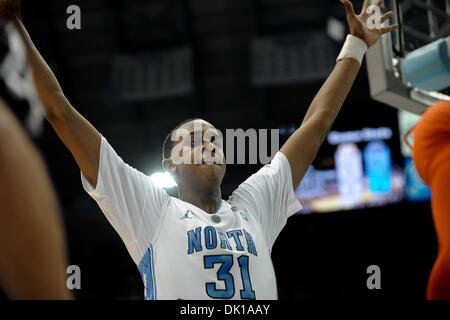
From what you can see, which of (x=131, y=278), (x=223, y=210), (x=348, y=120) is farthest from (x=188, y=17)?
(x=223, y=210)

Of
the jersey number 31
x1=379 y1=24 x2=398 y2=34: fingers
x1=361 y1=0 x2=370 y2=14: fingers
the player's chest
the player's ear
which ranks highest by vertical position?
x1=361 y1=0 x2=370 y2=14: fingers

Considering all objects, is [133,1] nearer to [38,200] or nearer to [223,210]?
[223,210]

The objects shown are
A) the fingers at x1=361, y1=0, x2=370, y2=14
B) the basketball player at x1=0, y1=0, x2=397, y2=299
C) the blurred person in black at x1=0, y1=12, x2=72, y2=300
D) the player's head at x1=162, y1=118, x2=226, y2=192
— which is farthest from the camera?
the fingers at x1=361, y1=0, x2=370, y2=14

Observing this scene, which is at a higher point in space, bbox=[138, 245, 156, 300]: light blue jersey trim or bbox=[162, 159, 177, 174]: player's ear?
bbox=[162, 159, 177, 174]: player's ear

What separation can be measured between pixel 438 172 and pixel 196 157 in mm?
963

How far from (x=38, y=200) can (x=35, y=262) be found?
0.28 feet

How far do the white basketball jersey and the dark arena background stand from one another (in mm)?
6242

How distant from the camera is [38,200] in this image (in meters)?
0.73

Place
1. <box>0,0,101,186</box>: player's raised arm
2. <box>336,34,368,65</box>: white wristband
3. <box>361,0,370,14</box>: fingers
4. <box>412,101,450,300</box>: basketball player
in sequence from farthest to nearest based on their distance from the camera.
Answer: <box>361,0,370,14</box>: fingers
<box>336,34,368,65</box>: white wristband
<box>0,0,101,186</box>: player's raised arm
<box>412,101,450,300</box>: basketball player

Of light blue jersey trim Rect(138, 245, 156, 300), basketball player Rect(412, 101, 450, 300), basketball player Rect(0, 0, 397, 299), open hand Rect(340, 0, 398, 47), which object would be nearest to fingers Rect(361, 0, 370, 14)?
open hand Rect(340, 0, 398, 47)

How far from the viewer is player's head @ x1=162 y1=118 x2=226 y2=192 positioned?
2.20m

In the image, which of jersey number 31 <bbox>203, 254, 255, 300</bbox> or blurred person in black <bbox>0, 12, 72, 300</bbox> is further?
jersey number 31 <bbox>203, 254, 255, 300</bbox>

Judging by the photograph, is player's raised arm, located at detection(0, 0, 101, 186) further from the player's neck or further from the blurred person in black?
the blurred person in black

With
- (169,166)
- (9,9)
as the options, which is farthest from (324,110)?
(9,9)
